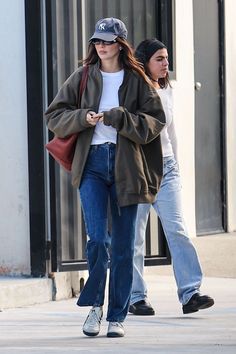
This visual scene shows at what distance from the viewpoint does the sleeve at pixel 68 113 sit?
688 cm

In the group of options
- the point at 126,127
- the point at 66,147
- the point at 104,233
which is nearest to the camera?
the point at 126,127

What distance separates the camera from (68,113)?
22.8 feet

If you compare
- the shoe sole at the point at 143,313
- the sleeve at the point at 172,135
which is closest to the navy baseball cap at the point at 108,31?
the sleeve at the point at 172,135

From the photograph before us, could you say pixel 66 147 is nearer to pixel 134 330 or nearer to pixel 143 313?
pixel 134 330

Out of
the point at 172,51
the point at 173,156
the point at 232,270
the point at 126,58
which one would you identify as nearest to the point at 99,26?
the point at 126,58

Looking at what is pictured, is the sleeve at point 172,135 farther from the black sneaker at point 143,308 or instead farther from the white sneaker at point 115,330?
the white sneaker at point 115,330

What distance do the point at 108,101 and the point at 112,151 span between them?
292 mm

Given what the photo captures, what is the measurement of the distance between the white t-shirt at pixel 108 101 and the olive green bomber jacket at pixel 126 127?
0.10ft

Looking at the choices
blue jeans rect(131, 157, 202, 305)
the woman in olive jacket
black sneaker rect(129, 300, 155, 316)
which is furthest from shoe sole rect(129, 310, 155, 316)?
the woman in olive jacket

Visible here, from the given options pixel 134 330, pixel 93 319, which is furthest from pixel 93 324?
pixel 134 330

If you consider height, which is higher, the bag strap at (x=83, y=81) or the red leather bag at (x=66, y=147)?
the bag strap at (x=83, y=81)

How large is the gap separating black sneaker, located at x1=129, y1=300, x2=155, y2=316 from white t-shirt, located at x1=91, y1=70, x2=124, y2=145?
1.70 metres

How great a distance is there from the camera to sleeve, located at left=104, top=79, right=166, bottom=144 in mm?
6801

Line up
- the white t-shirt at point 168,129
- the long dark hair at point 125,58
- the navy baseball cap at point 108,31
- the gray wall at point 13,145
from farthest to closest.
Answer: the gray wall at point 13,145, the white t-shirt at point 168,129, the long dark hair at point 125,58, the navy baseball cap at point 108,31
